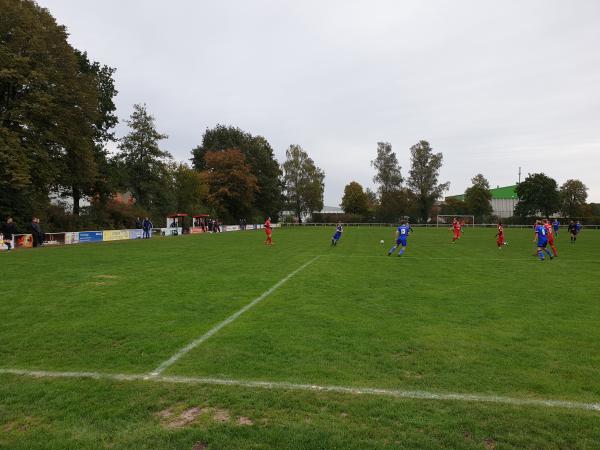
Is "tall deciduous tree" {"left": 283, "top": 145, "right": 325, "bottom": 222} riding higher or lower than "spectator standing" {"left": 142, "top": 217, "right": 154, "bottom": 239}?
higher

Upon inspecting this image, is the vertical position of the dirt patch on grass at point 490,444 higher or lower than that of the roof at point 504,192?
lower

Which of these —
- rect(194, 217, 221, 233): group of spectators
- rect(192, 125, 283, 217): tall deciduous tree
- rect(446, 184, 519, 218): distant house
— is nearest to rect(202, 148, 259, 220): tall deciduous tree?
rect(192, 125, 283, 217): tall deciduous tree

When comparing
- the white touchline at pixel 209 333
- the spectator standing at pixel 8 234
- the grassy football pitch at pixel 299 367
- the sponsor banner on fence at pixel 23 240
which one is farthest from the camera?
the sponsor banner on fence at pixel 23 240

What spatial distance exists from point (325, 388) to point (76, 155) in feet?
117

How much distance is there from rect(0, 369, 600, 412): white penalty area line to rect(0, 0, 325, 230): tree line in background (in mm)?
27203

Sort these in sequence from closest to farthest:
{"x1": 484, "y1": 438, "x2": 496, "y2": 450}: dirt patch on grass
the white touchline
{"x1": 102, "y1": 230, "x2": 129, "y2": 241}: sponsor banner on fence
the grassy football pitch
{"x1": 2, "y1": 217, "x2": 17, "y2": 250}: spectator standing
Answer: {"x1": 484, "y1": 438, "x2": 496, "y2": 450}: dirt patch on grass, the grassy football pitch, the white touchline, {"x1": 2, "y1": 217, "x2": 17, "y2": 250}: spectator standing, {"x1": 102, "y1": 230, "x2": 129, "y2": 241}: sponsor banner on fence

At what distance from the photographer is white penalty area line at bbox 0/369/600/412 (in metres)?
4.21

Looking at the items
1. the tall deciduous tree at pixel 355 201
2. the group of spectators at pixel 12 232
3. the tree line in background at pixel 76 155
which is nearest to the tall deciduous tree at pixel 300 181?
the tall deciduous tree at pixel 355 201

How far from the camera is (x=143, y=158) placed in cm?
5300

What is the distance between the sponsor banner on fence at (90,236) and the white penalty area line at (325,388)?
103ft

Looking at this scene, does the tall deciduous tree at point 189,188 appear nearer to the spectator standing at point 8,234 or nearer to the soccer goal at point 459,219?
the spectator standing at point 8,234

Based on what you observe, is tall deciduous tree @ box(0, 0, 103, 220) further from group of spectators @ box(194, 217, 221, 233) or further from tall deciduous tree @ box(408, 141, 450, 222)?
tall deciduous tree @ box(408, 141, 450, 222)

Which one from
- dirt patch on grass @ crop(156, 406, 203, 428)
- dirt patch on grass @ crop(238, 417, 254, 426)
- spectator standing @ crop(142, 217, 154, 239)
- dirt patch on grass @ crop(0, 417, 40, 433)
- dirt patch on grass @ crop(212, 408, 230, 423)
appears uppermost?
spectator standing @ crop(142, 217, 154, 239)

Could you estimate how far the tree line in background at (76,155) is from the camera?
28.6 metres
